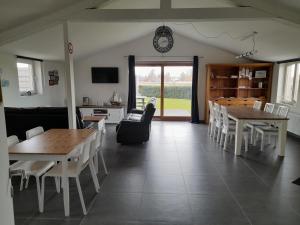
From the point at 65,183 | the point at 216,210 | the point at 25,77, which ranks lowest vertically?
the point at 216,210

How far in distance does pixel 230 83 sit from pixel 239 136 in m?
3.98

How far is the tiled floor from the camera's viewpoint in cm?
251

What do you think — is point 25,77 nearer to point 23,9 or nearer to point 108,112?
point 108,112

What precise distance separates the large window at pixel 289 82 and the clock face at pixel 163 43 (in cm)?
354

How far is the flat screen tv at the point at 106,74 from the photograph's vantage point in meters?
8.00

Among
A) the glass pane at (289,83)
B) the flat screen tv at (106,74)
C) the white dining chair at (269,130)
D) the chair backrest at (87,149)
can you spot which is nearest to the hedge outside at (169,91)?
the flat screen tv at (106,74)

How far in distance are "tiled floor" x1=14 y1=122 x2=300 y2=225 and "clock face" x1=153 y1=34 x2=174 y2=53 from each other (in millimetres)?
2215

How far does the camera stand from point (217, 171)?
3.78 metres

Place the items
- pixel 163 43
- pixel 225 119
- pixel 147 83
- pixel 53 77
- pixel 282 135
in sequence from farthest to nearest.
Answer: pixel 147 83 → pixel 53 77 → pixel 163 43 → pixel 225 119 → pixel 282 135

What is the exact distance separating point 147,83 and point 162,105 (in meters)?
0.96

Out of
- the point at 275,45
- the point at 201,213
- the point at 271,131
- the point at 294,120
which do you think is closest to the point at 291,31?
the point at 275,45

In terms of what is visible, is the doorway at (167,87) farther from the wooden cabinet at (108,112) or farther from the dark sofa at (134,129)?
the dark sofa at (134,129)

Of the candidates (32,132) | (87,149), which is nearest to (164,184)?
(87,149)

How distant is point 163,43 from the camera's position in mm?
5340
